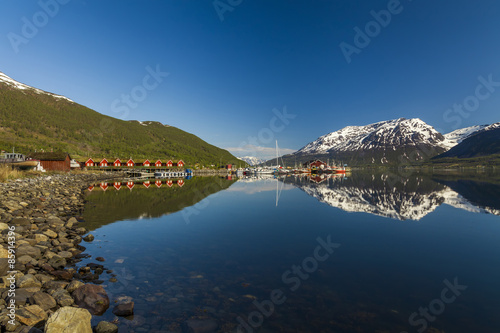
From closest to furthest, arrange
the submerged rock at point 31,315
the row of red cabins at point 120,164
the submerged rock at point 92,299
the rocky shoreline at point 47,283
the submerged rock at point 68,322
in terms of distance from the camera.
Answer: the submerged rock at point 68,322, the rocky shoreline at point 47,283, the submerged rock at point 31,315, the submerged rock at point 92,299, the row of red cabins at point 120,164

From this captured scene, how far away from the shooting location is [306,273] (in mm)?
13344

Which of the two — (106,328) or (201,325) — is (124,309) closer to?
(106,328)

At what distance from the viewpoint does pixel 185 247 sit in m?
17.7

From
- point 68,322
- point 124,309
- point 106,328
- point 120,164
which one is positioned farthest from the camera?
point 120,164

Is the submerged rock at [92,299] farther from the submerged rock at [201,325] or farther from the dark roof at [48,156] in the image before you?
the dark roof at [48,156]

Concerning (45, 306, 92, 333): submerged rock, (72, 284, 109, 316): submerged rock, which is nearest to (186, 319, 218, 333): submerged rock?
(45, 306, 92, 333): submerged rock

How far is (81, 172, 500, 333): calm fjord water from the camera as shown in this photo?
9.17m

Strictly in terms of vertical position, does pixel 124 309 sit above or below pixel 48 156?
below

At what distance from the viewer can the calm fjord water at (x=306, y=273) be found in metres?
9.17

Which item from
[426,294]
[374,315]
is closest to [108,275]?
[374,315]

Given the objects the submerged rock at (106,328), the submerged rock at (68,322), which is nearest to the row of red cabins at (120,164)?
the submerged rock at (106,328)

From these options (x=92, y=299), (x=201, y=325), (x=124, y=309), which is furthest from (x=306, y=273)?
(x=92, y=299)

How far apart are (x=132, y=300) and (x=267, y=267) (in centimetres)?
686

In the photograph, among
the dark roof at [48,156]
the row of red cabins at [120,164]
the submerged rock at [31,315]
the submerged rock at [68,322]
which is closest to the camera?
the submerged rock at [68,322]
